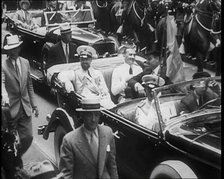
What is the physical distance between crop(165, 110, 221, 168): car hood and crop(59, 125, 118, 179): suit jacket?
429 millimetres

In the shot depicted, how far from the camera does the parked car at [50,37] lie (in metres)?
4.24

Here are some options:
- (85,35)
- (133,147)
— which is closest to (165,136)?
(133,147)

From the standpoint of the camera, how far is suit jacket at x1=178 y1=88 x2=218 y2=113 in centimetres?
306

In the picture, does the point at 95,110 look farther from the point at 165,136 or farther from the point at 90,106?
the point at 165,136

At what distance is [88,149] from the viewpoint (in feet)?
7.98

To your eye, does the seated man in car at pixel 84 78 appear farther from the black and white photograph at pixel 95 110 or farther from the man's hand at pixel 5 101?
the man's hand at pixel 5 101

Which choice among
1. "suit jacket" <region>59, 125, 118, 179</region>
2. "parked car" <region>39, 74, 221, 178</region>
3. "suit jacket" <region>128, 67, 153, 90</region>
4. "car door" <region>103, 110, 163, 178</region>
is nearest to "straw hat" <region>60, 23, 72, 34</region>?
"suit jacket" <region>128, 67, 153, 90</region>

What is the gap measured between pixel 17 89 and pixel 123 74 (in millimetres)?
1620

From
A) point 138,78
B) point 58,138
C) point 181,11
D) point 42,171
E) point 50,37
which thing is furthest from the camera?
point 181,11

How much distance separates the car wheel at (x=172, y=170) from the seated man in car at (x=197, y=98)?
1.84ft

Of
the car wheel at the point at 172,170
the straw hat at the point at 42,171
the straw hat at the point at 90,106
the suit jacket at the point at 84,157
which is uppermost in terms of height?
the straw hat at the point at 90,106

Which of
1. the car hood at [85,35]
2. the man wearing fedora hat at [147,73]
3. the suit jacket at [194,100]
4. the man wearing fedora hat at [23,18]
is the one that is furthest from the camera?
the car hood at [85,35]

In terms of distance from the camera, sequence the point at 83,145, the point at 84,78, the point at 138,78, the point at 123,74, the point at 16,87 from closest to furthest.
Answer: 1. the point at 83,145
2. the point at 16,87
3. the point at 84,78
4. the point at 138,78
5. the point at 123,74

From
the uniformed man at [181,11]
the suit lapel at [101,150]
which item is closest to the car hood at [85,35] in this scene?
the uniformed man at [181,11]
